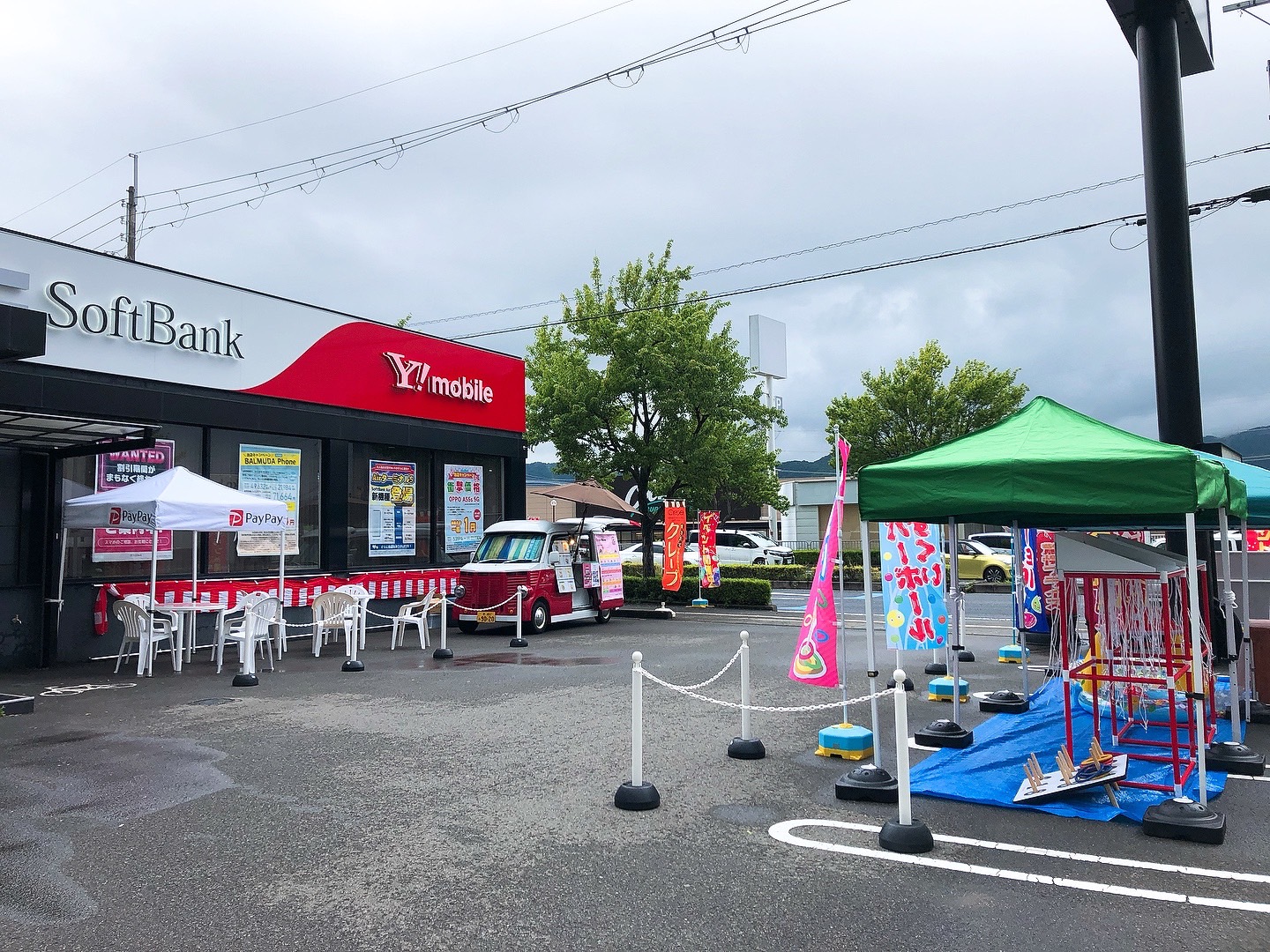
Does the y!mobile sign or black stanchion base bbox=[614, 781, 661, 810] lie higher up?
the y!mobile sign

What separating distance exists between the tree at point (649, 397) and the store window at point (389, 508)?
18.8 feet

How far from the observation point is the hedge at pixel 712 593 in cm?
2192

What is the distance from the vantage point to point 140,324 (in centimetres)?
1419

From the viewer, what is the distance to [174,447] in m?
14.8

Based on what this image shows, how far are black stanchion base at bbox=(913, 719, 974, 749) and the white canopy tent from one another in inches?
362

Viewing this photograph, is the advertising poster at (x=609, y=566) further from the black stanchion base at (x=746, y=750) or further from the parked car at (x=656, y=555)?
the parked car at (x=656, y=555)

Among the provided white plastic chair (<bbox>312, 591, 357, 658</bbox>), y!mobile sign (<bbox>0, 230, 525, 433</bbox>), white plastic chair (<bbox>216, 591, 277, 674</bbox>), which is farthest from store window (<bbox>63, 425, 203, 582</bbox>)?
white plastic chair (<bbox>312, 591, 357, 658</bbox>)

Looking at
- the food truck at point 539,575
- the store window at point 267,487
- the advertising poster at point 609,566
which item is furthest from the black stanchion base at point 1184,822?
the store window at point 267,487

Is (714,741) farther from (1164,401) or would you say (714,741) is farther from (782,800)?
(1164,401)

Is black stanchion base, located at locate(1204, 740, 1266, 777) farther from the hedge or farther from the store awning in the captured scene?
the hedge

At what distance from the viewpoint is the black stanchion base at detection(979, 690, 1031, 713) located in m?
8.95

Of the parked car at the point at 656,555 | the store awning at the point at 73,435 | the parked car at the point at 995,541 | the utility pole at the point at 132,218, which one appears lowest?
the parked car at the point at 656,555

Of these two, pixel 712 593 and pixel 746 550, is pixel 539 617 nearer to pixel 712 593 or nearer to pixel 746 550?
pixel 712 593

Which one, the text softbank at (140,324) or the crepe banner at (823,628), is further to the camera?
the text softbank at (140,324)
